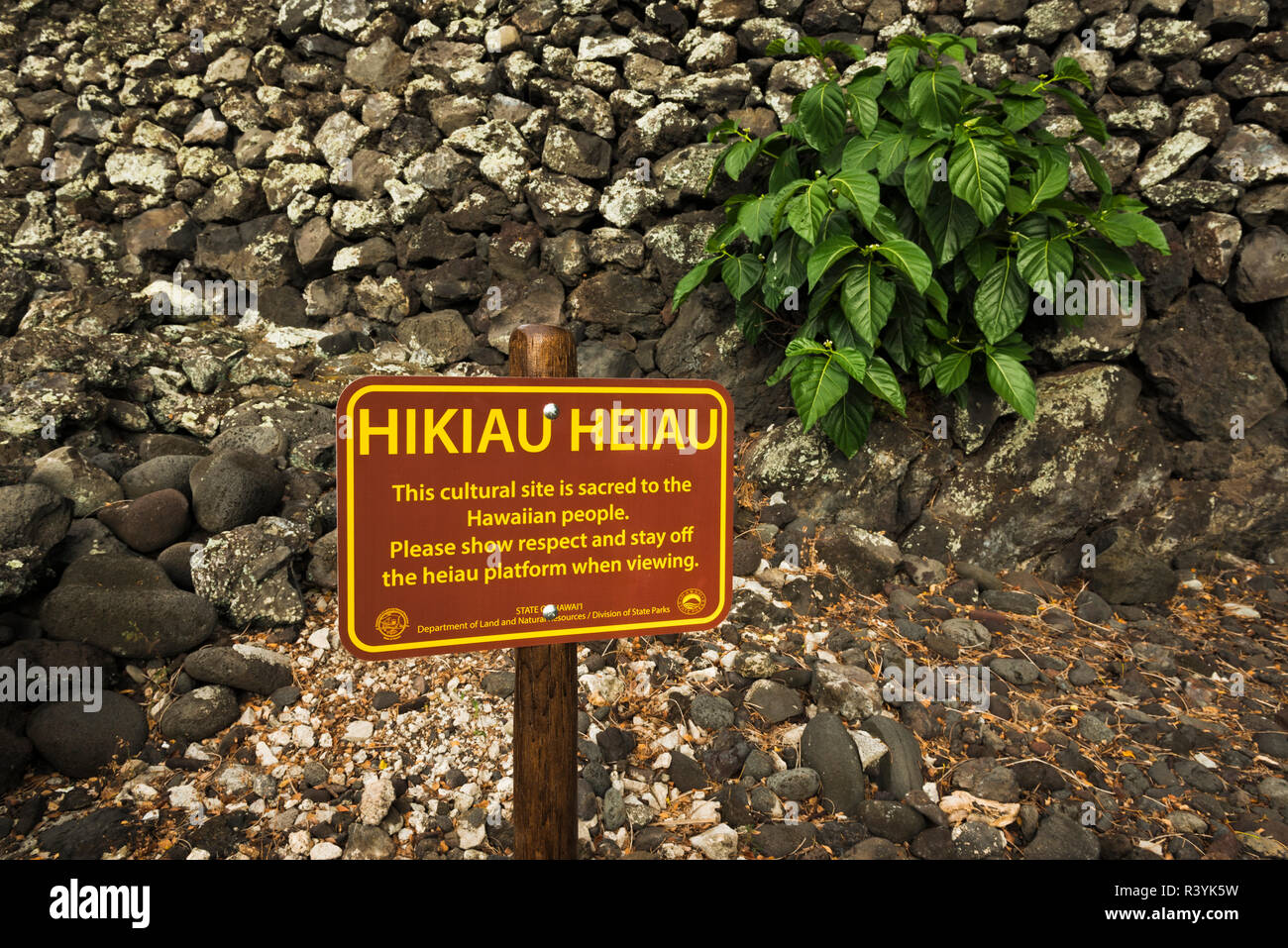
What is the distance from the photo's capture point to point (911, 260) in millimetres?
2705

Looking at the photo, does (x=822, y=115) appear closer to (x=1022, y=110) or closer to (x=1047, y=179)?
(x=1022, y=110)

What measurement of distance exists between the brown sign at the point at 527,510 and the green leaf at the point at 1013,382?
198 centimetres

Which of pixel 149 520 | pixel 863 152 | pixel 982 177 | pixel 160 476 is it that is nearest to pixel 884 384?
pixel 982 177

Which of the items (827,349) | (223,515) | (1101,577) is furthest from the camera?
(1101,577)

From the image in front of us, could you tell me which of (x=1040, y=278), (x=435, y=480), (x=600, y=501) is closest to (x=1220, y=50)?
(x=1040, y=278)

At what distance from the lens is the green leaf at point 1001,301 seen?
115 inches

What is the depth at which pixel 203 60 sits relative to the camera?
4.93 metres

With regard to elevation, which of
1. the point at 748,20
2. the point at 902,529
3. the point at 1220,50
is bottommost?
the point at 902,529

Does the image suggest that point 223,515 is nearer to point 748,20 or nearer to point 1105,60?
point 748,20

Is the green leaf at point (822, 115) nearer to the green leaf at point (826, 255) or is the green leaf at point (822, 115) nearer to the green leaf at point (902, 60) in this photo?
the green leaf at point (902, 60)

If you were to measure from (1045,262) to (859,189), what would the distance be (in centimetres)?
82

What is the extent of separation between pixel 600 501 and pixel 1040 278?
92.6 inches

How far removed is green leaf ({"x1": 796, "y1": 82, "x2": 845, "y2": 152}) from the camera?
9.78ft

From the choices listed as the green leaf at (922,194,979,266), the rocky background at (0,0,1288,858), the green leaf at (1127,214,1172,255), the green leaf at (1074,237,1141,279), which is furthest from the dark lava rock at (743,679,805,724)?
the green leaf at (1127,214,1172,255)
